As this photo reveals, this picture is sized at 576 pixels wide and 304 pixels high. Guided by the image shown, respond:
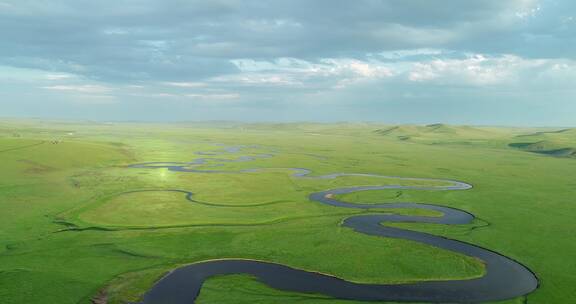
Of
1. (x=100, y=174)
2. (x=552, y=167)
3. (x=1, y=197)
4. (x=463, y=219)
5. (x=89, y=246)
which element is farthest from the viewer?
(x=552, y=167)

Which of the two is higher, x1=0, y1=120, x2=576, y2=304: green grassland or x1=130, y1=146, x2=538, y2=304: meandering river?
x1=0, y1=120, x2=576, y2=304: green grassland

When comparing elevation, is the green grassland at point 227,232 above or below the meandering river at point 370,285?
above

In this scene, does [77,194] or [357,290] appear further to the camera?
[77,194]

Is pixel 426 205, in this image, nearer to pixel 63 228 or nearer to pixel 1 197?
pixel 63 228

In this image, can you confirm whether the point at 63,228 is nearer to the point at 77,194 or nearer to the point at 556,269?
the point at 77,194

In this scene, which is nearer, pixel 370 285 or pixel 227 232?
pixel 370 285

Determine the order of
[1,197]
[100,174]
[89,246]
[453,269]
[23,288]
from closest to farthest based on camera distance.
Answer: [23,288]
[453,269]
[89,246]
[1,197]
[100,174]

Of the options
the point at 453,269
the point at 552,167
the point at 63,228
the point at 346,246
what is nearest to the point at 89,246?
the point at 63,228

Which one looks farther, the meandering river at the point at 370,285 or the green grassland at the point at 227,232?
the green grassland at the point at 227,232

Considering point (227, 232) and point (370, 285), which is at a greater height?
point (227, 232)

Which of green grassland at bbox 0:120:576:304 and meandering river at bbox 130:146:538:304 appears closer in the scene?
meandering river at bbox 130:146:538:304
